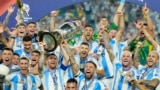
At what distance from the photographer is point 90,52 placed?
23.2 feet

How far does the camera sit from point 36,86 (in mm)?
6656

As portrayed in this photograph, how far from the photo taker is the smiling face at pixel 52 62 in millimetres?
6457

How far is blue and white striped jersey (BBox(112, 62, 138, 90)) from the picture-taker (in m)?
6.56

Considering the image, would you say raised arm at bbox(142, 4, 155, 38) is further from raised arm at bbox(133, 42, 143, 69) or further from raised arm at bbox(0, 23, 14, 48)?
raised arm at bbox(0, 23, 14, 48)

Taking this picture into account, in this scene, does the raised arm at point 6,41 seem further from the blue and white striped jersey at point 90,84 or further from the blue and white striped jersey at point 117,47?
the blue and white striped jersey at point 90,84

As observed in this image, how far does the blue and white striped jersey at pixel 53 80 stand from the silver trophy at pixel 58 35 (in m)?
0.34

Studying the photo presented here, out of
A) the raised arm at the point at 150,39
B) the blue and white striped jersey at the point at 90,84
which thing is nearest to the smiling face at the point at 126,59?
the blue and white striped jersey at the point at 90,84

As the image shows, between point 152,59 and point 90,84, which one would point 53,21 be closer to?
point 90,84

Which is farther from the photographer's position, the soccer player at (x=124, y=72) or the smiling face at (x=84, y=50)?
the smiling face at (x=84, y=50)

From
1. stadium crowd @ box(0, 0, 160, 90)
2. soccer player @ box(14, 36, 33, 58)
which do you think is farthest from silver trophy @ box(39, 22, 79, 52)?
soccer player @ box(14, 36, 33, 58)

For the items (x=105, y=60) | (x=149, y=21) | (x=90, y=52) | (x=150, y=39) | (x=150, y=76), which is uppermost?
(x=149, y=21)

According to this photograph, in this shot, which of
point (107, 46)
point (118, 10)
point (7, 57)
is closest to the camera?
point (7, 57)

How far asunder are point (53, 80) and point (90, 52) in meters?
0.71

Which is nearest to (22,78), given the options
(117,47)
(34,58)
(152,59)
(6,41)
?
(34,58)
